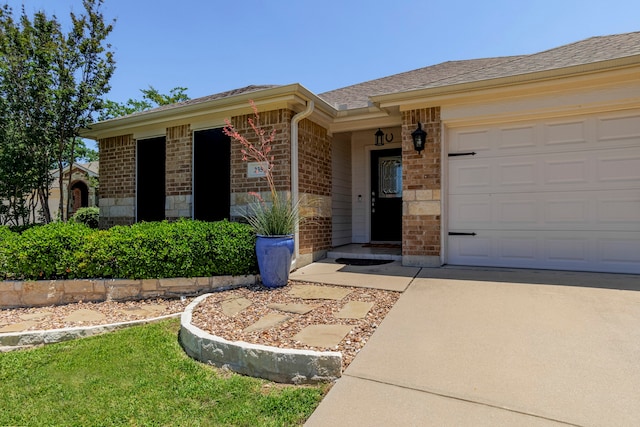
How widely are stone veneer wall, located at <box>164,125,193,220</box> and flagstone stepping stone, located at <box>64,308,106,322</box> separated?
2.77m

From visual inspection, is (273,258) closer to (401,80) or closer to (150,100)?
(401,80)

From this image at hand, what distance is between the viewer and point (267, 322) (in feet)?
10.5

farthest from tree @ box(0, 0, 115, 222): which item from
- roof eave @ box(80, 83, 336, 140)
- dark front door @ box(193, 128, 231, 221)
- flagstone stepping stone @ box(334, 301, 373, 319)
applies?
flagstone stepping stone @ box(334, 301, 373, 319)

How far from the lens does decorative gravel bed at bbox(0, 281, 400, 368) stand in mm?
2791

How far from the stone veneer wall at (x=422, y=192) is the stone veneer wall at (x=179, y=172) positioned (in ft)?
13.3

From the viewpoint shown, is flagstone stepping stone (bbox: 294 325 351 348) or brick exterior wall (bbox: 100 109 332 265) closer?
flagstone stepping stone (bbox: 294 325 351 348)

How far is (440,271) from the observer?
4.93m

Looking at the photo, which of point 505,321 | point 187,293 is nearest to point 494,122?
point 505,321

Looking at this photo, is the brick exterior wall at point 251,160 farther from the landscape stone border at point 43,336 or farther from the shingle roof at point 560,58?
the landscape stone border at point 43,336

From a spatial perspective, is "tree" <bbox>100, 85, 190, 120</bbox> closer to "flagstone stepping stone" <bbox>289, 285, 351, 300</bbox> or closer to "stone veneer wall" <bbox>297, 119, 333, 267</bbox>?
"stone veneer wall" <bbox>297, 119, 333, 267</bbox>

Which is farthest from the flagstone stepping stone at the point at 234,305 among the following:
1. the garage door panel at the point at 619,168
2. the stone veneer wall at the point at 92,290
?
the garage door panel at the point at 619,168

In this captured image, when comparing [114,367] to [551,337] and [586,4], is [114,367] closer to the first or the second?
[551,337]

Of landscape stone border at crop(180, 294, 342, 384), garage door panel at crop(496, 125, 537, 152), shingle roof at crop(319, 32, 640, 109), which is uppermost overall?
shingle roof at crop(319, 32, 640, 109)

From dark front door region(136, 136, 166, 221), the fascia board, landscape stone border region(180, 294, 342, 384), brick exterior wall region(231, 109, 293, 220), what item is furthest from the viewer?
dark front door region(136, 136, 166, 221)
